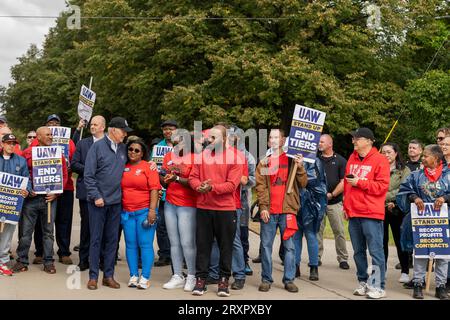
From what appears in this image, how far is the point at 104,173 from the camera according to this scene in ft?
25.9

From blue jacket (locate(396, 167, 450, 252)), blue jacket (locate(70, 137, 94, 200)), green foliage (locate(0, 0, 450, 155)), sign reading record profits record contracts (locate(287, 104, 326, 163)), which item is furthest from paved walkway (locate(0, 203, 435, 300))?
green foliage (locate(0, 0, 450, 155))

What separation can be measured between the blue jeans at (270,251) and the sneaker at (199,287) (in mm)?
826

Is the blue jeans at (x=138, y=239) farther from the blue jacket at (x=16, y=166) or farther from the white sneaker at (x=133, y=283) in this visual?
the blue jacket at (x=16, y=166)

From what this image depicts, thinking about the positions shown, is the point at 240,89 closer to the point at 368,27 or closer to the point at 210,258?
the point at 368,27

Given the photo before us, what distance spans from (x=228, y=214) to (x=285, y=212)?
79cm

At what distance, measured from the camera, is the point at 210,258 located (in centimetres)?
820

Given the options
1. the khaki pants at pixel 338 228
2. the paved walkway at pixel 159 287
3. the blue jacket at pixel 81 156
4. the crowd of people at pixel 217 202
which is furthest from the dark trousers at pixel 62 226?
the khaki pants at pixel 338 228

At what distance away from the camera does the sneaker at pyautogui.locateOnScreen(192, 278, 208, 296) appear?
7625 mm

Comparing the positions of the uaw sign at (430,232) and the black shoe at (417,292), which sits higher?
the uaw sign at (430,232)

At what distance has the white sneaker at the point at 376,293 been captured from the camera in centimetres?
763

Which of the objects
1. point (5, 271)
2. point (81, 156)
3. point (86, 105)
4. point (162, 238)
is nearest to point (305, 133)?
point (162, 238)

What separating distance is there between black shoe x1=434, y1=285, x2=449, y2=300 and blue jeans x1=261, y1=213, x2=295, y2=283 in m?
1.76

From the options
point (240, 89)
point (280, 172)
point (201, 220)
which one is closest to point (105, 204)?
point (201, 220)

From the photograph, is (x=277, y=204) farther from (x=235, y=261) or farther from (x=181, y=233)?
(x=181, y=233)
